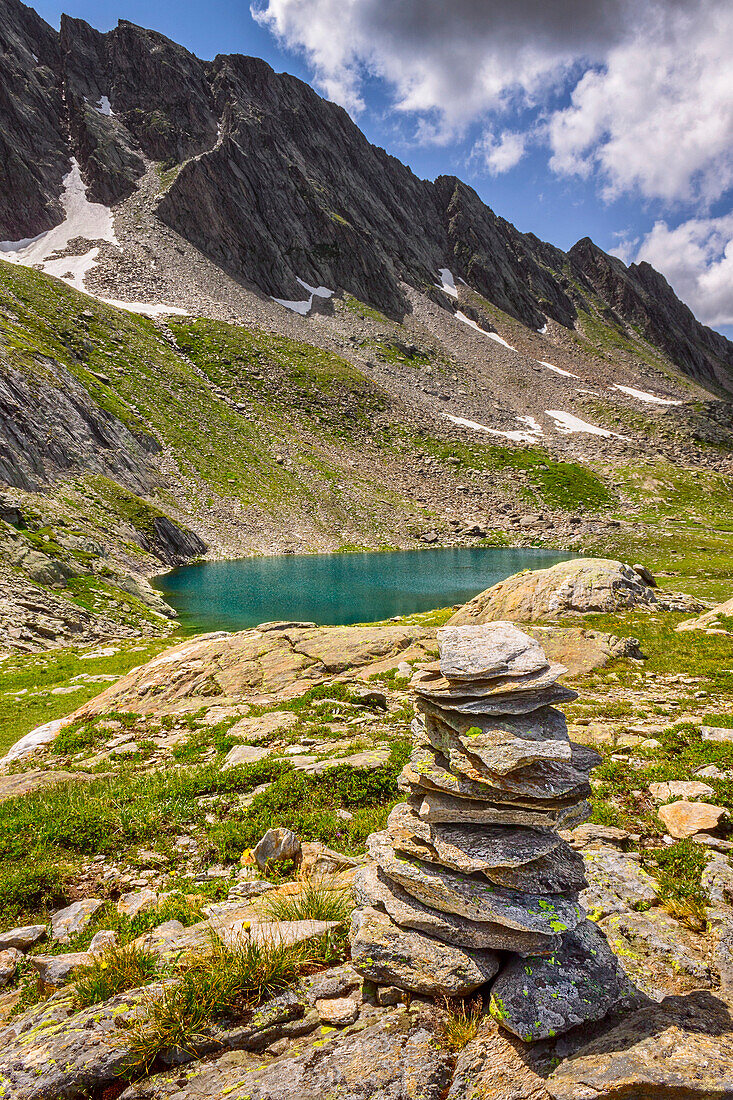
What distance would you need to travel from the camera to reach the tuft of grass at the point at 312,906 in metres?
6.81

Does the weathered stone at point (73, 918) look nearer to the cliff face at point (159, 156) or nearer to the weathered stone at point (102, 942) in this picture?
the weathered stone at point (102, 942)

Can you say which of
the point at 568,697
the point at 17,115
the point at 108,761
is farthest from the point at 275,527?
the point at 17,115

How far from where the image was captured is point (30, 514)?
46062mm

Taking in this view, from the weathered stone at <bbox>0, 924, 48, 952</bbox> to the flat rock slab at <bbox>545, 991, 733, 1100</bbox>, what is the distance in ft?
23.7

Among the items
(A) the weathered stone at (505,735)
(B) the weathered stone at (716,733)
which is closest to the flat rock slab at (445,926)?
(A) the weathered stone at (505,735)

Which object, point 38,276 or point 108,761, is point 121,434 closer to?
point 38,276

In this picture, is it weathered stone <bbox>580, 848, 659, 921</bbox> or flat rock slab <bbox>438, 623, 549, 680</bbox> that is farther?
flat rock slab <bbox>438, 623, 549, 680</bbox>

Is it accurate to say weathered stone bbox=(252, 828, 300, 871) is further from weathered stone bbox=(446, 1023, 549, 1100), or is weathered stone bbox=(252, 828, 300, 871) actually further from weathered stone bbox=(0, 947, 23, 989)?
weathered stone bbox=(446, 1023, 549, 1100)

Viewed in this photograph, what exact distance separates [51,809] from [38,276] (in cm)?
14685

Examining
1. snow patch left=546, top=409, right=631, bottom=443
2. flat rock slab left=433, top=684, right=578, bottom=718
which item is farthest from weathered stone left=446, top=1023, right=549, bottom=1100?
snow patch left=546, top=409, right=631, bottom=443

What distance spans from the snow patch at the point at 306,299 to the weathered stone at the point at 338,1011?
611 feet

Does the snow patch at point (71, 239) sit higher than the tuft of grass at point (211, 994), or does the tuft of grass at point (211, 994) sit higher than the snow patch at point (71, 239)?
the snow patch at point (71, 239)

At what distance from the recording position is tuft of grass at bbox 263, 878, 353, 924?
6809mm

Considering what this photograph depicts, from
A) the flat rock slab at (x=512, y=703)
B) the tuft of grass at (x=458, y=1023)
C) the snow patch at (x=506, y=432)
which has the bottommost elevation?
the tuft of grass at (x=458, y=1023)
